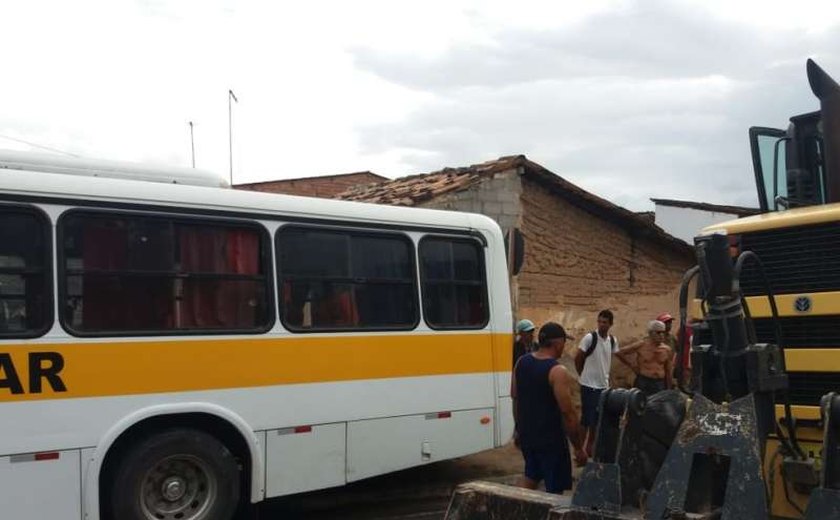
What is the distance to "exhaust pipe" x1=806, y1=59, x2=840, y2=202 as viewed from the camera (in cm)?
495

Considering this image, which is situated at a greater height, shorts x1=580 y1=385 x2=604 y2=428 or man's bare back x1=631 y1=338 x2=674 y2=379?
man's bare back x1=631 y1=338 x2=674 y2=379

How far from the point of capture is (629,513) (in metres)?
3.99

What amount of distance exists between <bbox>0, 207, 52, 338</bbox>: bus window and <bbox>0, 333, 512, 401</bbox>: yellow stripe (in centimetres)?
17

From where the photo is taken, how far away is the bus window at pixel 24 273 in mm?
5898

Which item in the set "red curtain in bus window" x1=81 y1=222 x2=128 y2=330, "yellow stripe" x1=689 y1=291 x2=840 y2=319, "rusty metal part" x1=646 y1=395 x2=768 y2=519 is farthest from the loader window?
"red curtain in bus window" x1=81 y1=222 x2=128 y2=330

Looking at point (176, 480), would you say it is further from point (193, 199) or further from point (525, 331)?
point (525, 331)

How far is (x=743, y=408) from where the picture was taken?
12.8ft

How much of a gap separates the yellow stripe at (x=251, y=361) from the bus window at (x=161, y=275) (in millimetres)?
170

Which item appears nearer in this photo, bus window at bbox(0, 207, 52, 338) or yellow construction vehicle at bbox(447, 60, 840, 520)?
yellow construction vehicle at bbox(447, 60, 840, 520)

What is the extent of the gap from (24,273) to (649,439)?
14.3 feet

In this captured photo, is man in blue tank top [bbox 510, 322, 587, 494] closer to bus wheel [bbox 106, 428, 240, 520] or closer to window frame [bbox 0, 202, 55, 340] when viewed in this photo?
bus wheel [bbox 106, 428, 240, 520]

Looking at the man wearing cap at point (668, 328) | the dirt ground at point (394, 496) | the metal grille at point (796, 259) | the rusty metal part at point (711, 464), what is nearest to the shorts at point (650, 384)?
the man wearing cap at point (668, 328)

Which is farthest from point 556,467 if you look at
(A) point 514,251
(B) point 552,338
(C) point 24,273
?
(C) point 24,273

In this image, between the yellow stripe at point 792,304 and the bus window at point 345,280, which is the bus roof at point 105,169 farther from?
the yellow stripe at point 792,304
